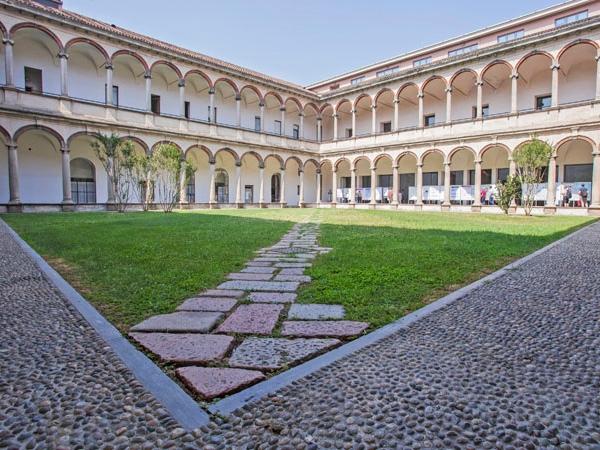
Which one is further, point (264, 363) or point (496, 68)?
point (496, 68)

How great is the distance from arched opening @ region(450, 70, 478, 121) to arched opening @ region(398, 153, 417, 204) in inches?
170

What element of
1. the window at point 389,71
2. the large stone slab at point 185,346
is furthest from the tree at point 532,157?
the large stone slab at point 185,346

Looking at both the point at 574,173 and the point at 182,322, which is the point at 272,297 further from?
the point at 574,173

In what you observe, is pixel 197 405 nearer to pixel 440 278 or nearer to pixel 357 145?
pixel 440 278

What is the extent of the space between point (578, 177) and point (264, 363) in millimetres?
26651

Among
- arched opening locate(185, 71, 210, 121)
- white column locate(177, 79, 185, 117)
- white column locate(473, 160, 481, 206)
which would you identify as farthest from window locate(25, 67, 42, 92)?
white column locate(473, 160, 481, 206)

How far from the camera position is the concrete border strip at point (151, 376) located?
5.47ft

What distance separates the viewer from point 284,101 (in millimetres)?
30547

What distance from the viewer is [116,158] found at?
1958 cm

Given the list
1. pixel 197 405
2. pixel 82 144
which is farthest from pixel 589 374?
pixel 82 144

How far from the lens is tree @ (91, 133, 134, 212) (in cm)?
1908

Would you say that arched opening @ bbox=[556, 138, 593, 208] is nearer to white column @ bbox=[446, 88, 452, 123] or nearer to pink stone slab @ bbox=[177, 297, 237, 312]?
white column @ bbox=[446, 88, 452, 123]

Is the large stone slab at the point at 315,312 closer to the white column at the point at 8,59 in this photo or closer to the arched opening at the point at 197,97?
the white column at the point at 8,59

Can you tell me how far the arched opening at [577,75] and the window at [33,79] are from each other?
92.3 feet
